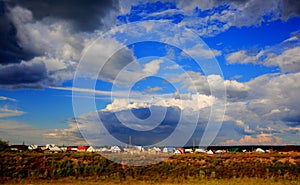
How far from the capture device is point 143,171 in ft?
135

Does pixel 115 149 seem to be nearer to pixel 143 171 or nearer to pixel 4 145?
pixel 4 145

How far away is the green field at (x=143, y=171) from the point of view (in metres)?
34.6

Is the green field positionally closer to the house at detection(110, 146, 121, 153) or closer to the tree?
the tree

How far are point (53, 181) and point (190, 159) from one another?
21447 millimetres

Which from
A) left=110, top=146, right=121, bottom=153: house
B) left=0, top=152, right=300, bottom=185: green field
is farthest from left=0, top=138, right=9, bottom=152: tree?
left=110, top=146, right=121, bottom=153: house

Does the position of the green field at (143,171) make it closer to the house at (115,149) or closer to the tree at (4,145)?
the tree at (4,145)

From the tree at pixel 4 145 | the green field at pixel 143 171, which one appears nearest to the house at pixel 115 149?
the green field at pixel 143 171

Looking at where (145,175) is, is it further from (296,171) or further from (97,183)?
(296,171)

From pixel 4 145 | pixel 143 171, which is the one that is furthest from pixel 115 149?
pixel 143 171

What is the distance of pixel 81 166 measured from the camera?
41719 mm

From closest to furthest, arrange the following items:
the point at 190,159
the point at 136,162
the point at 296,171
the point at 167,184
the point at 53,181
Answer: the point at 167,184 < the point at 53,181 < the point at 296,171 < the point at 136,162 < the point at 190,159

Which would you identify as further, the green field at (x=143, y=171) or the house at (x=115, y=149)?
the house at (x=115, y=149)

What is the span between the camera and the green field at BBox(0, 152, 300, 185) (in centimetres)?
3462

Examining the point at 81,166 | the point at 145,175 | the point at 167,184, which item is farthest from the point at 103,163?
the point at 167,184
